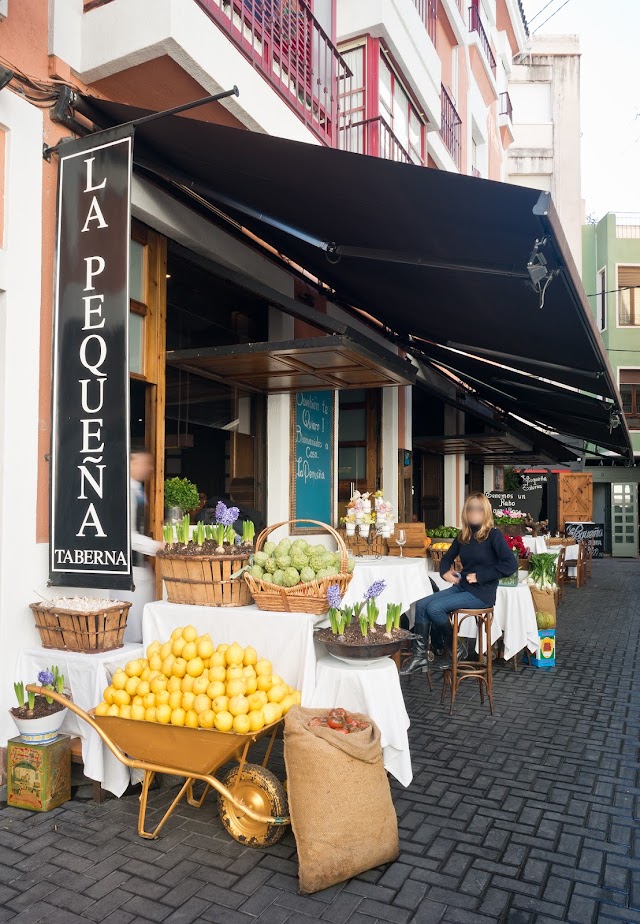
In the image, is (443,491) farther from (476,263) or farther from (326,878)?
(326,878)

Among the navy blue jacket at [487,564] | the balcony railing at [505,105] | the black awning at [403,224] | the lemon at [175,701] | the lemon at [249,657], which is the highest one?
the balcony railing at [505,105]

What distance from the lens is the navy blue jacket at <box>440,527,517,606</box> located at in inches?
260

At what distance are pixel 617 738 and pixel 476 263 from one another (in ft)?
12.4

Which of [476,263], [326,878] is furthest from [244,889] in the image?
[476,263]

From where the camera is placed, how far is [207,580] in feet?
15.4

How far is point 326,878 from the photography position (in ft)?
10.7

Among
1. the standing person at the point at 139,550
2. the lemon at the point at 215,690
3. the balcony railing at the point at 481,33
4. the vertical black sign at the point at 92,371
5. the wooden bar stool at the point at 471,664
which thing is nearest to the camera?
the lemon at the point at 215,690

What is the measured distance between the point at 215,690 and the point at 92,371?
2111mm

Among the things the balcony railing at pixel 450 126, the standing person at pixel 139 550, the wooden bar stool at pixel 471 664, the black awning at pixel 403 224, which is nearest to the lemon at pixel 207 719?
the standing person at pixel 139 550

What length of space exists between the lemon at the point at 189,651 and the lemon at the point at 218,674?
0.64 ft

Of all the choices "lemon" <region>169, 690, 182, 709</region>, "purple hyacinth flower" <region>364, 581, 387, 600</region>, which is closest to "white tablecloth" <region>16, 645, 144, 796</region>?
"lemon" <region>169, 690, 182, 709</region>

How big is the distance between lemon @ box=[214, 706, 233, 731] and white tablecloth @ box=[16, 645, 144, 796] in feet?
3.11

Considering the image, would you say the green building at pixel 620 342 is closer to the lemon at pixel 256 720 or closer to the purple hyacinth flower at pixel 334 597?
the purple hyacinth flower at pixel 334 597

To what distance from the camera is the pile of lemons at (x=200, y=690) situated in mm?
3684
